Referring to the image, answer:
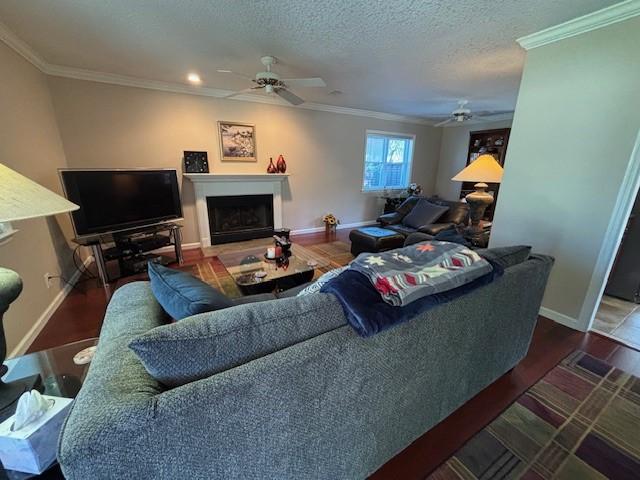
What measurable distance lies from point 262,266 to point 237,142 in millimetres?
2547

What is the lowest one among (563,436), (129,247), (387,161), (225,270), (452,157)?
(563,436)

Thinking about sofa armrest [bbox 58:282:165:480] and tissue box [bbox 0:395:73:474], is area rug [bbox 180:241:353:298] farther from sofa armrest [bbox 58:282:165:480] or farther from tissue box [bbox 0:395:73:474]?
sofa armrest [bbox 58:282:165:480]

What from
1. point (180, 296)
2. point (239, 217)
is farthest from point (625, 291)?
point (239, 217)

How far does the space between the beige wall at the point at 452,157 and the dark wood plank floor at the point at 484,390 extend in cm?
468

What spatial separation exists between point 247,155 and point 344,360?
4.11 meters

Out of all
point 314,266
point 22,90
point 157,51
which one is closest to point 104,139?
point 22,90

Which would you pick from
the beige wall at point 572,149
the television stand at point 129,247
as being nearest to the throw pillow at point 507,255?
the beige wall at point 572,149

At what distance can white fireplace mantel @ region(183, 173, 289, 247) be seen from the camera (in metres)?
4.05

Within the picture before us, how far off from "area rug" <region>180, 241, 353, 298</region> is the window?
6.89ft

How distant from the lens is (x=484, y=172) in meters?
2.55

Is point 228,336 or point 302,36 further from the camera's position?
point 302,36

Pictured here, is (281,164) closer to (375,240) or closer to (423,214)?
(375,240)

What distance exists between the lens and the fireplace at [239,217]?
4.34m

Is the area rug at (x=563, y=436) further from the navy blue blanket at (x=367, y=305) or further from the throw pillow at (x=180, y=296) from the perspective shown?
the throw pillow at (x=180, y=296)
